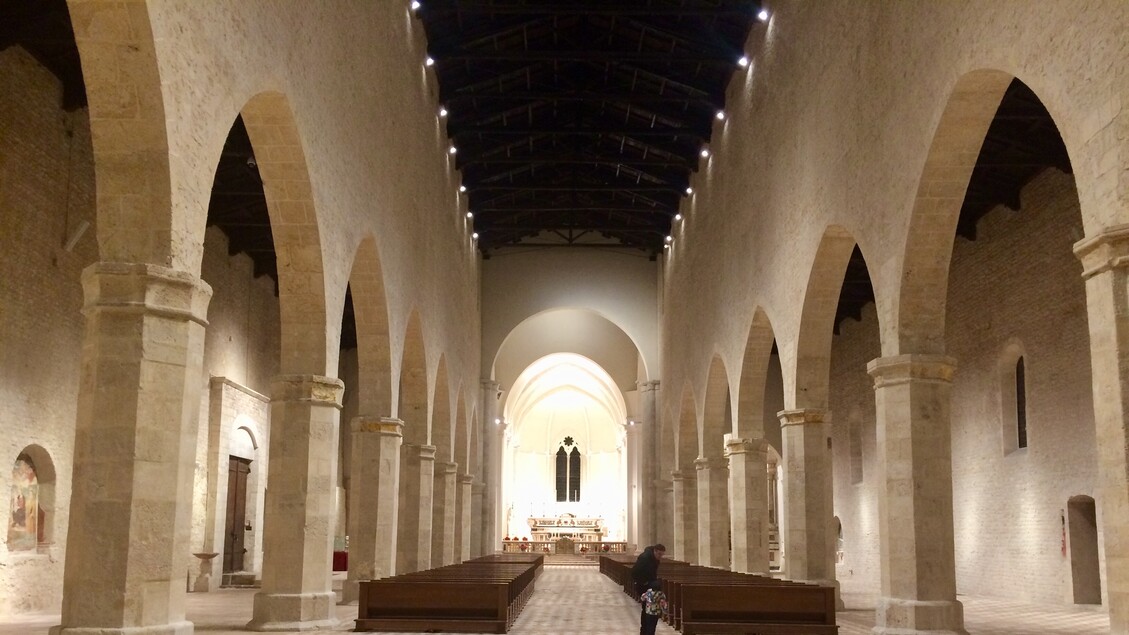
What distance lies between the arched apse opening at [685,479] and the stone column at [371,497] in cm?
1552

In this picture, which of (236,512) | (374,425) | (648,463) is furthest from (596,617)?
(648,463)

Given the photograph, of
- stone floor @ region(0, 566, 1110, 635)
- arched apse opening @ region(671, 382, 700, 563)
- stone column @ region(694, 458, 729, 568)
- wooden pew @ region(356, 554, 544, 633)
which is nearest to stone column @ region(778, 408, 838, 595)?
stone floor @ region(0, 566, 1110, 635)

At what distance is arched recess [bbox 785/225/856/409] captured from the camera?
18219 millimetres

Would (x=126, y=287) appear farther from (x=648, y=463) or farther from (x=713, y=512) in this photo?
(x=648, y=463)

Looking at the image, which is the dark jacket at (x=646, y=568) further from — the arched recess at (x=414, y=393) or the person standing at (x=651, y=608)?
the arched recess at (x=414, y=393)

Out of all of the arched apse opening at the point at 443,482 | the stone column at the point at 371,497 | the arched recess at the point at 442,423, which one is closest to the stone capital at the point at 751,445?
the stone column at the point at 371,497

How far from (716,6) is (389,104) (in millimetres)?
7384

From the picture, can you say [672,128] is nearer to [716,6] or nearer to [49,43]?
[716,6]

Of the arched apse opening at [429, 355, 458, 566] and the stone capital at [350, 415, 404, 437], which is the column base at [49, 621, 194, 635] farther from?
the arched apse opening at [429, 355, 458, 566]

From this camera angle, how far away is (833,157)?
17.4m

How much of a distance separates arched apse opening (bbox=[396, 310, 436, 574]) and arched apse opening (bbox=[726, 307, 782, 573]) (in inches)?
281

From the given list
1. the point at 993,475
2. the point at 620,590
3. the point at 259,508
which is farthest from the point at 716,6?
the point at 259,508

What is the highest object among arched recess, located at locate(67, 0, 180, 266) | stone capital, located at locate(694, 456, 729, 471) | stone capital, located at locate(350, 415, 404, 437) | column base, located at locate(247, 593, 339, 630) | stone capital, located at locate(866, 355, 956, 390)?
arched recess, located at locate(67, 0, 180, 266)

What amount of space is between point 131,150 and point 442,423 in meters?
22.4
